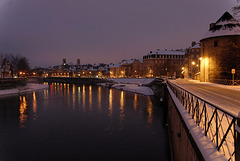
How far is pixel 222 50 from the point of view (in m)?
34.3

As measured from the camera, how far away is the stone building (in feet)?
109

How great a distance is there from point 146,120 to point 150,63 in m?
94.7

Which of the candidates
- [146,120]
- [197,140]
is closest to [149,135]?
[146,120]

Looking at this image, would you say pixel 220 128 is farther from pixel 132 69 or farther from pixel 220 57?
pixel 132 69

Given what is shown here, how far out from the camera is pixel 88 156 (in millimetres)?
15844


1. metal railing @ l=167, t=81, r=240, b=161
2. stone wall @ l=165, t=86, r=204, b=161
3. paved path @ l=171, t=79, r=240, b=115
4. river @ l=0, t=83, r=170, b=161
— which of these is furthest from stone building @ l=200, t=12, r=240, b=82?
metal railing @ l=167, t=81, r=240, b=161

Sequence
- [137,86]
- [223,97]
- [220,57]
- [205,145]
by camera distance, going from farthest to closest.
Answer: [137,86]
[220,57]
[223,97]
[205,145]

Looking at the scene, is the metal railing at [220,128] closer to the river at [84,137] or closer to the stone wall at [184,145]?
the stone wall at [184,145]

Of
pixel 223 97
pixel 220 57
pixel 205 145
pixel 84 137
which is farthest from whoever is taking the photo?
pixel 220 57

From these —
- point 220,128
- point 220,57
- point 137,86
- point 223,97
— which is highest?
point 220,57

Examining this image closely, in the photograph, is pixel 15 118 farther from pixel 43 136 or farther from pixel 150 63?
pixel 150 63

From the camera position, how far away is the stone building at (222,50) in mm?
33344

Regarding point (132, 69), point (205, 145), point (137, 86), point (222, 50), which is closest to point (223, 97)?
point (205, 145)

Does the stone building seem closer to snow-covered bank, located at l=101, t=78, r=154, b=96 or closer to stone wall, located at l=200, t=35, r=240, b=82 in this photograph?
stone wall, located at l=200, t=35, r=240, b=82
